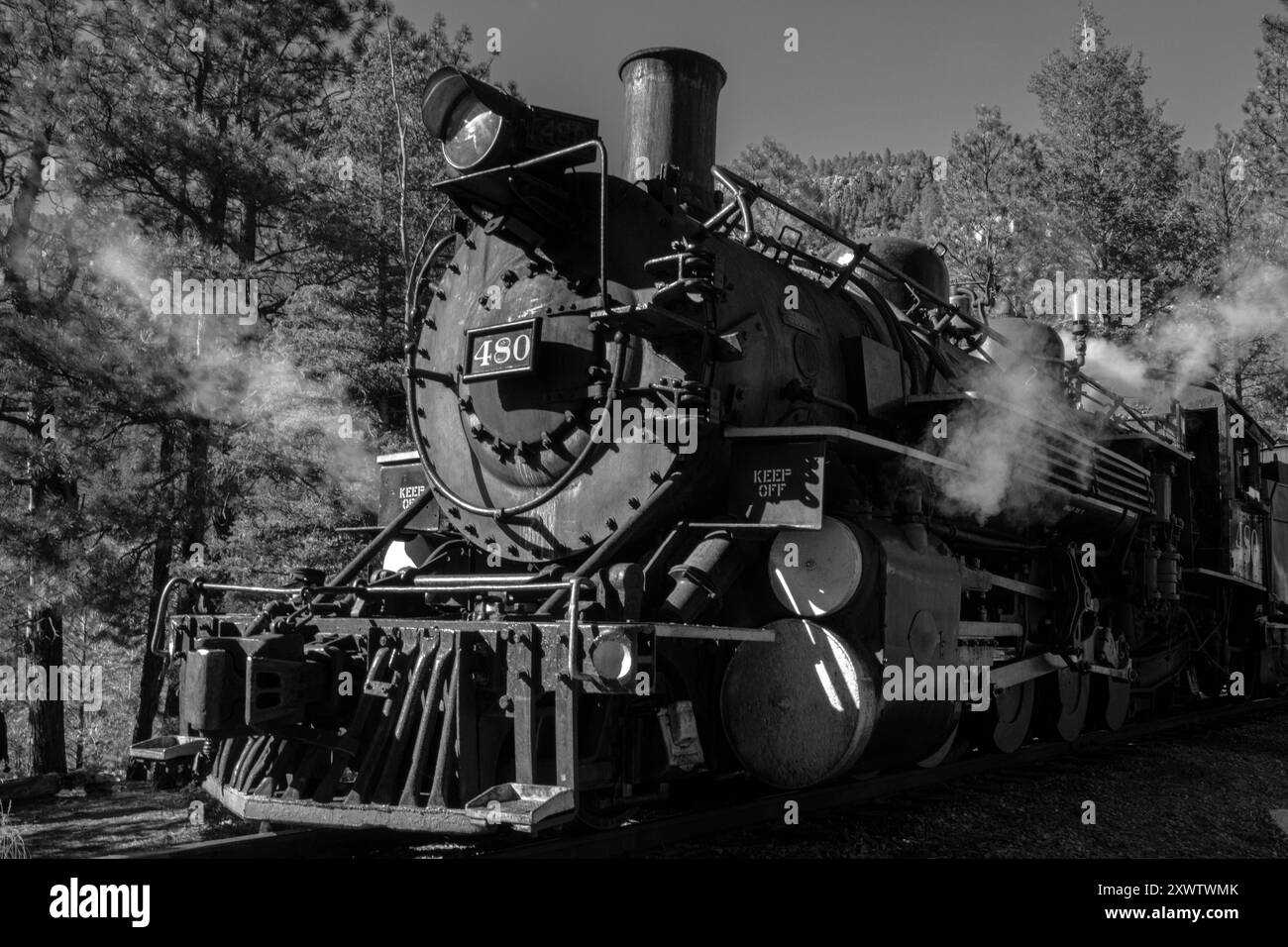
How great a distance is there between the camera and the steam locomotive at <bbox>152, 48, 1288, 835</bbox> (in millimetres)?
4137

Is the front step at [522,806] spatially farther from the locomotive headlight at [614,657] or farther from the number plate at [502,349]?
the number plate at [502,349]

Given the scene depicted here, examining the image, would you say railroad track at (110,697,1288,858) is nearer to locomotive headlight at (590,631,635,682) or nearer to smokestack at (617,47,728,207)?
locomotive headlight at (590,631,635,682)

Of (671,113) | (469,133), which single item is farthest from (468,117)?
(671,113)

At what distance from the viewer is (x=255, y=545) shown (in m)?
12.2

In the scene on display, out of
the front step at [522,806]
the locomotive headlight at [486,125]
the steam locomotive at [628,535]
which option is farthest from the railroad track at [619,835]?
the locomotive headlight at [486,125]

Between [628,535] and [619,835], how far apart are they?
1.24 m

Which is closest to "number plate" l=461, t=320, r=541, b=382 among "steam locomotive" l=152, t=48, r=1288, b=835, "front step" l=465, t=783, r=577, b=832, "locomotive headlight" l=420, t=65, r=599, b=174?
"steam locomotive" l=152, t=48, r=1288, b=835

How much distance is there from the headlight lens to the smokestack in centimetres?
145

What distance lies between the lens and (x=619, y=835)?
4.45 metres

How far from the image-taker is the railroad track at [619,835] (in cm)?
414

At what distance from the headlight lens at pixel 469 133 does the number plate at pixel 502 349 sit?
76 cm

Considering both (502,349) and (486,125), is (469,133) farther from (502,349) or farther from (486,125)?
(502,349)
